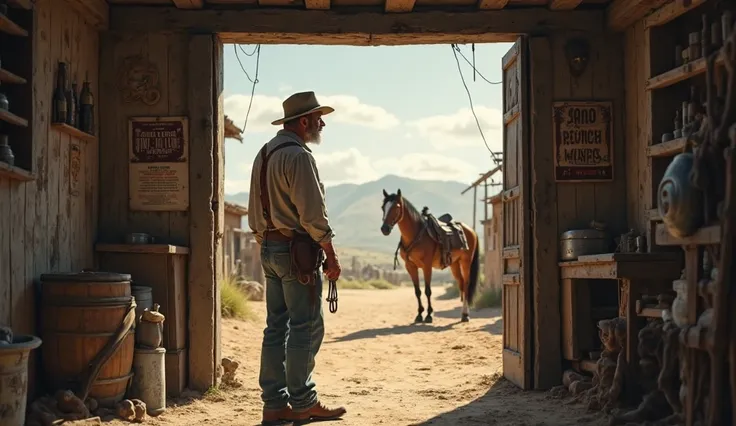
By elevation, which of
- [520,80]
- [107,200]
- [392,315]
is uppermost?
[520,80]

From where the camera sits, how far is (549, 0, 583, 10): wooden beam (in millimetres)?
6843

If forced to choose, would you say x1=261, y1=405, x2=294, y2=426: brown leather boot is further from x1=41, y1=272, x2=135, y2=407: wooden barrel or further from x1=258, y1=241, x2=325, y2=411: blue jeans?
x1=41, y1=272, x2=135, y2=407: wooden barrel

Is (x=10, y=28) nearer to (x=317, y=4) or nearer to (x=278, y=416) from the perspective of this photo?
(x=317, y=4)

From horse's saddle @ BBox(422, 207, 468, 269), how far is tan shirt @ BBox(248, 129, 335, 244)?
28.9 feet

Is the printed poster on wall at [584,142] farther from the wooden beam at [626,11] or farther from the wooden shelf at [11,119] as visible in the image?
the wooden shelf at [11,119]

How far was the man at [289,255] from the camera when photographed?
534cm

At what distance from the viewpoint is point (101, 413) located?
554 centimetres

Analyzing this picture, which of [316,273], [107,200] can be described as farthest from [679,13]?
[107,200]

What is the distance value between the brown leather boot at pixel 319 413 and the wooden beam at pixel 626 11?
12.2 feet

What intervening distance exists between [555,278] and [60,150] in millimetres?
4004

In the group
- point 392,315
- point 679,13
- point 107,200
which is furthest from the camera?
point 392,315

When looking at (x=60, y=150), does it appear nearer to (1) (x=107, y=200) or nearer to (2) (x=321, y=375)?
(1) (x=107, y=200)

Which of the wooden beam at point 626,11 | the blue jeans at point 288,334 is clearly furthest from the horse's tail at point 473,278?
the blue jeans at point 288,334

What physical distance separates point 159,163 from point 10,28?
1843 millimetres
